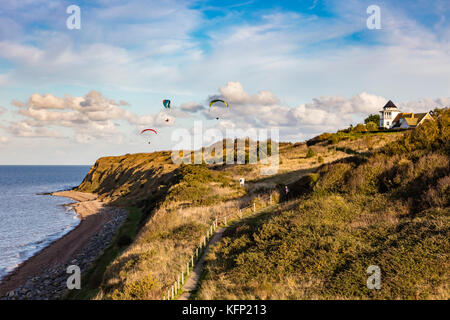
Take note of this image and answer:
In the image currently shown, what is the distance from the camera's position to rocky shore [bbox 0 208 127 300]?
23656mm

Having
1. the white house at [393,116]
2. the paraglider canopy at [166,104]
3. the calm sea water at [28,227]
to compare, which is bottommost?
the calm sea water at [28,227]

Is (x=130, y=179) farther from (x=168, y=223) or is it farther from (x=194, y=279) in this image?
(x=194, y=279)

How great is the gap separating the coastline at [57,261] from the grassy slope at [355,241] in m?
18.0

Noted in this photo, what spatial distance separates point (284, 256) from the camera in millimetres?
13000

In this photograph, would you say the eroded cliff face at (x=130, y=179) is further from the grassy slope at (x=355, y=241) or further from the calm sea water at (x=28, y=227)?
the grassy slope at (x=355, y=241)

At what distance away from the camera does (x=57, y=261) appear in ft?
104

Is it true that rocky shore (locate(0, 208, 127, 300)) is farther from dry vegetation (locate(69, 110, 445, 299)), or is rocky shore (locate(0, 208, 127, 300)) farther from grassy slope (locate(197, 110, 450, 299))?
grassy slope (locate(197, 110, 450, 299))

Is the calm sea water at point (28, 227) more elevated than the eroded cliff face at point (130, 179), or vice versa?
the eroded cliff face at point (130, 179)

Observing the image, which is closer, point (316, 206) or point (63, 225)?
point (316, 206)

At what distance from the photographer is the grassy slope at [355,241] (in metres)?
10.3

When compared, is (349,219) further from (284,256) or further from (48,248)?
(48,248)

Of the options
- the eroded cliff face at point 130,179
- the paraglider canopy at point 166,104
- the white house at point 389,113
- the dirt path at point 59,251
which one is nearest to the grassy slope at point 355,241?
the paraglider canopy at point 166,104
